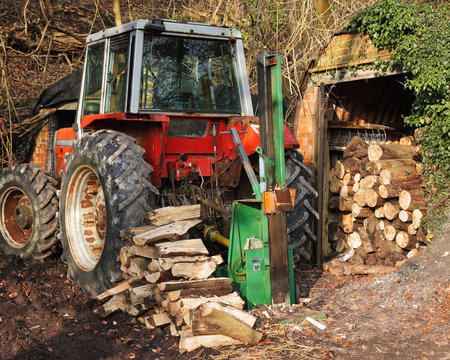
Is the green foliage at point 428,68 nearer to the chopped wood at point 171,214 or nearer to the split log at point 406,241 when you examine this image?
the split log at point 406,241

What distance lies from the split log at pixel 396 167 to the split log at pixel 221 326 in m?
3.78

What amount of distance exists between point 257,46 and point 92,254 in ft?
19.1

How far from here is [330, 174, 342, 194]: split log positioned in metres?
7.74

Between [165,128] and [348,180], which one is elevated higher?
[165,128]

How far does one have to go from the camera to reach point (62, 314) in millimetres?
4848

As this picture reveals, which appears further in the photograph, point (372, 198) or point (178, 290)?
point (372, 198)

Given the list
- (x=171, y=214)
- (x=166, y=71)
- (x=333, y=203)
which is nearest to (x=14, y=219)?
(x=166, y=71)

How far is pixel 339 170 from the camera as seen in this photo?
7.75 metres

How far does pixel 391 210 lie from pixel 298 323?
3.22m

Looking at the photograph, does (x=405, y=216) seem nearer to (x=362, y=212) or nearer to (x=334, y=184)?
(x=362, y=212)

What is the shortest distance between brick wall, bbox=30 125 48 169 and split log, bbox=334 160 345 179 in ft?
15.8

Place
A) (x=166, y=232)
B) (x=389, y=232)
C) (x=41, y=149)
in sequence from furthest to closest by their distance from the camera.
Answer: (x=41, y=149) → (x=389, y=232) → (x=166, y=232)

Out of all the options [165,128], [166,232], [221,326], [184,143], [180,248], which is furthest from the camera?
[184,143]

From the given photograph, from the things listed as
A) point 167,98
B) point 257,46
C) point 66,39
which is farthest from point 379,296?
point 66,39
